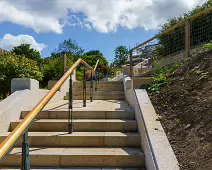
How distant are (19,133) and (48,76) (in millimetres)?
10059

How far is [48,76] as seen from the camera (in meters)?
11.2

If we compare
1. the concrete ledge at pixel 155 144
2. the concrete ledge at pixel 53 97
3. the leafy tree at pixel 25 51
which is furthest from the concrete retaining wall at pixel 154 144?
the leafy tree at pixel 25 51

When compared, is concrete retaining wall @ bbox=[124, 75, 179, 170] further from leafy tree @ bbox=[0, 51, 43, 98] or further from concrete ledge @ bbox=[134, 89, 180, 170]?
leafy tree @ bbox=[0, 51, 43, 98]

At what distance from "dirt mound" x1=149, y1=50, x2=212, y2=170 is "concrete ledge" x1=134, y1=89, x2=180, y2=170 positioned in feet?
0.24

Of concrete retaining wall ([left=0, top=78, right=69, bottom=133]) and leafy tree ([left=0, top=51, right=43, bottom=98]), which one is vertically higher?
leafy tree ([left=0, top=51, right=43, bottom=98])

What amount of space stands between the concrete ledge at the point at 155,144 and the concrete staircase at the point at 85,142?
1.15 ft

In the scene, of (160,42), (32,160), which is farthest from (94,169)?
(160,42)

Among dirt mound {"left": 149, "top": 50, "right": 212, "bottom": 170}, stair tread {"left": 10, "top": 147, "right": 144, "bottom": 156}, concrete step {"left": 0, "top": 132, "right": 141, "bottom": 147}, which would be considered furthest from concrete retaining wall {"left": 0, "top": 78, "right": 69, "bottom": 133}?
dirt mound {"left": 149, "top": 50, "right": 212, "bottom": 170}

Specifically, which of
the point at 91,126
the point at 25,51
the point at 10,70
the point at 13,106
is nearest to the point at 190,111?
the point at 91,126

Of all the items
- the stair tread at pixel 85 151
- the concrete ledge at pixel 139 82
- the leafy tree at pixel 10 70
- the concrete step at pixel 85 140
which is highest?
the leafy tree at pixel 10 70

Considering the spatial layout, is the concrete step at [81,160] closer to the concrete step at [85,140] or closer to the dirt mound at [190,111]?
the concrete step at [85,140]

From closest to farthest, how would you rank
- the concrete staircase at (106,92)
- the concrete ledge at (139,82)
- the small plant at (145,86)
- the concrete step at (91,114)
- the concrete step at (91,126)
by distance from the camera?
the concrete step at (91,126), the concrete step at (91,114), the small plant at (145,86), the concrete ledge at (139,82), the concrete staircase at (106,92)

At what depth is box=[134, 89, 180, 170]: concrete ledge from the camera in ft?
6.70

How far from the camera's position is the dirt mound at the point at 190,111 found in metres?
2.05
